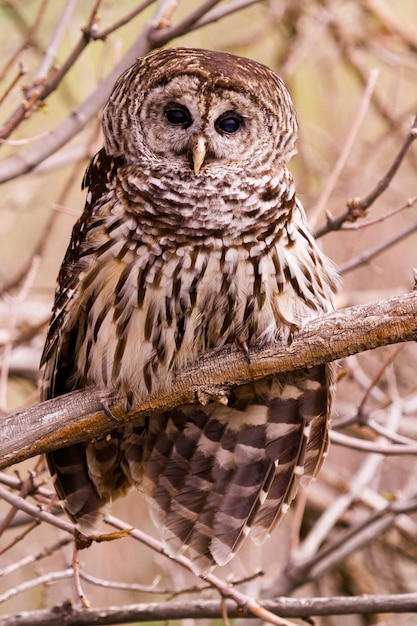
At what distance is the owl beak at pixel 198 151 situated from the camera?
109 inches

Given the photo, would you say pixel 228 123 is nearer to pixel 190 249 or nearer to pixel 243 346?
pixel 190 249

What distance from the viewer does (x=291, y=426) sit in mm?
3229

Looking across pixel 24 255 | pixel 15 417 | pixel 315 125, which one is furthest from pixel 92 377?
pixel 315 125

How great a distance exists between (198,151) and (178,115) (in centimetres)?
16

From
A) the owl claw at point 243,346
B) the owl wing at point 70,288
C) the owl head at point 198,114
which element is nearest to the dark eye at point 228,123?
the owl head at point 198,114

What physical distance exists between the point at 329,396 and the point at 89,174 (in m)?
1.12

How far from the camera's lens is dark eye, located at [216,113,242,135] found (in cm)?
286

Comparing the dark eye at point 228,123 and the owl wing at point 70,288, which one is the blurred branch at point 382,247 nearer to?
the dark eye at point 228,123

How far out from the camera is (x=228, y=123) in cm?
288

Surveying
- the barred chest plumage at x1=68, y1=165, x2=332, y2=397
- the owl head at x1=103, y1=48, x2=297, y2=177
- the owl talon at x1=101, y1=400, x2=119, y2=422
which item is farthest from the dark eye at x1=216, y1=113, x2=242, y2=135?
the owl talon at x1=101, y1=400, x2=119, y2=422

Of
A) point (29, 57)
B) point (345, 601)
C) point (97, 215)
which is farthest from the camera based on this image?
point (29, 57)

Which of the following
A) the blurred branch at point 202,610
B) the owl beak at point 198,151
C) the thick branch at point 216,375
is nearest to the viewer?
the thick branch at point 216,375

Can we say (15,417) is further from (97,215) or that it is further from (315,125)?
(315,125)

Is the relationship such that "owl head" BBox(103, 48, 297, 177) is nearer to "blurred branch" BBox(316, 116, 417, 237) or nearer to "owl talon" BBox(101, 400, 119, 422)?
"blurred branch" BBox(316, 116, 417, 237)
